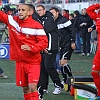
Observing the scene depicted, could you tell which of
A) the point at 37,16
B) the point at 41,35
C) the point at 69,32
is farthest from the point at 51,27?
the point at 41,35

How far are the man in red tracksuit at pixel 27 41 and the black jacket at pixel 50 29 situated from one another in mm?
1507

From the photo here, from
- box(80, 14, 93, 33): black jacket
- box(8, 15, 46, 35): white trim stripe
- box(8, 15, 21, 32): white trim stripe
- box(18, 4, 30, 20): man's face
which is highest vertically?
box(18, 4, 30, 20): man's face

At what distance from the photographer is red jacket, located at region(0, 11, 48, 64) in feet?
24.5

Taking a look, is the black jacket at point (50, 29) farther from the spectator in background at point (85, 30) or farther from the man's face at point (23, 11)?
the spectator in background at point (85, 30)

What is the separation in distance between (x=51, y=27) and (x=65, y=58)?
1.32 m

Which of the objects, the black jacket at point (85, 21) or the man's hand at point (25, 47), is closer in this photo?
the man's hand at point (25, 47)

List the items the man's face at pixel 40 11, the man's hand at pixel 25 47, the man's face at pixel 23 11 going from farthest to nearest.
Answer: the man's face at pixel 40 11, the man's face at pixel 23 11, the man's hand at pixel 25 47

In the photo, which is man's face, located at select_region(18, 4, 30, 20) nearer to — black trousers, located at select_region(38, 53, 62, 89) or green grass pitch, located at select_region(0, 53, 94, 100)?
black trousers, located at select_region(38, 53, 62, 89)

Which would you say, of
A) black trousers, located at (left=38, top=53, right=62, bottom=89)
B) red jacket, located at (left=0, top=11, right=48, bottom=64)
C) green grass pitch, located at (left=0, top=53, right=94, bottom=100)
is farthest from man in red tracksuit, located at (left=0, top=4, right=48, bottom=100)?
green grass pitch, located at (left=0, top=53, right=94, bottom=100)

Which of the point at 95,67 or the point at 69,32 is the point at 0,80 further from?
the point at 95,67

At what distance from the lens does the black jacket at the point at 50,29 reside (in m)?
9.23

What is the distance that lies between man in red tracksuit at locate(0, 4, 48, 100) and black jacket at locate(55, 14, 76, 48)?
2.76m

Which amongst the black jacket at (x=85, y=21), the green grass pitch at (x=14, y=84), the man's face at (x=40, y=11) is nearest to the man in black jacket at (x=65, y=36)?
the green grass pitch at (x=14, y=84)

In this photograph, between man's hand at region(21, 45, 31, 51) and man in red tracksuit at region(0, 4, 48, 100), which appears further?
man in red tracksuit at region(0, 4, 48, 100)
